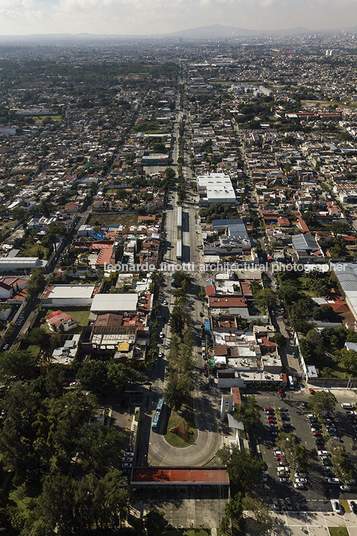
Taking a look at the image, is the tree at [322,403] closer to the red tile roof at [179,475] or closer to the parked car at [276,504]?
the parked car at [276,504]

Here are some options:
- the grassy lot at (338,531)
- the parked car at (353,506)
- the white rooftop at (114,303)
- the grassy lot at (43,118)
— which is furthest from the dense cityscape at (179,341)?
the grassy lot at (43,118)

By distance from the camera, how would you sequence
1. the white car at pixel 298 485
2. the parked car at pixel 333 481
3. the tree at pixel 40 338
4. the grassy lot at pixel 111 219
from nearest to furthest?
the white car at pixel 298 485 < the parked car at pixel 333 481 < the tree at pixel 40 338 < the grassy lot at pixel 111 219

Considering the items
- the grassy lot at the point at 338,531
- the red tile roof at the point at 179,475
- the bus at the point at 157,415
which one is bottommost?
the grassy lot at the point at 338,531

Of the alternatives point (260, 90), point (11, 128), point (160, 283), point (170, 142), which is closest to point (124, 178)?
point (170, 142)

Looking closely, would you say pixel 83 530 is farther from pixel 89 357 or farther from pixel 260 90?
pixel 260 90

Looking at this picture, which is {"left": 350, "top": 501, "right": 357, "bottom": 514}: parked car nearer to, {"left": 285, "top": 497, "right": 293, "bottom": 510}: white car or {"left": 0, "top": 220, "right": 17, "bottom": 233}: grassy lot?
{"left": 285, "top": 497, "right": 293, "bottom": 510}: white car

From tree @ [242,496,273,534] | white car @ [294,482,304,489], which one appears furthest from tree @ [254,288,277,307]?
tree @ [242,496,273,534]

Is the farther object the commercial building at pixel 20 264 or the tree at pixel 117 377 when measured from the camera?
the commercial building at pixel 20 264
